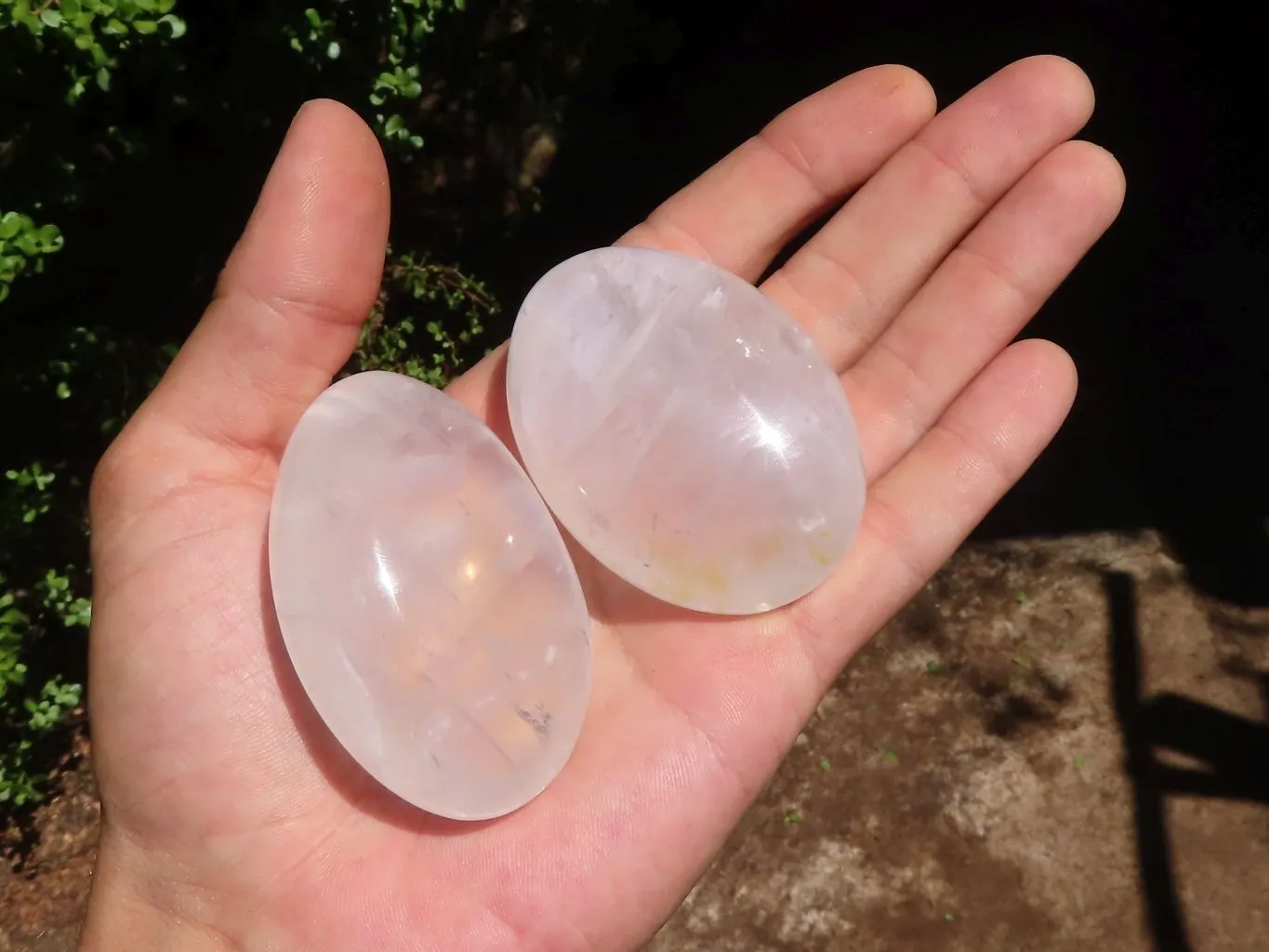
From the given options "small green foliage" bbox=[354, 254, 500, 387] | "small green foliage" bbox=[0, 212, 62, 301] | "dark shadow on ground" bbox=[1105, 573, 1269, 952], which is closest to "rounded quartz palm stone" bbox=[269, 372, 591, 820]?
"small green foliage" bbox=[0, 212, 62, 301]

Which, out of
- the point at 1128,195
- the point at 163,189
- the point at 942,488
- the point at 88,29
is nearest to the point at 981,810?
the point at 942,488

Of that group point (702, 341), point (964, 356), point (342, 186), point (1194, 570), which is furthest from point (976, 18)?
point (342, 186)

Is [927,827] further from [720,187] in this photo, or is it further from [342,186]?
[342,186]

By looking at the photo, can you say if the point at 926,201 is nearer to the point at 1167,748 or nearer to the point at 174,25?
the point at 174,25

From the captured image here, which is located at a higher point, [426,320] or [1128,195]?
[1128,195]

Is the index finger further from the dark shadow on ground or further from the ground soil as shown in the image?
the dark shadow on ground

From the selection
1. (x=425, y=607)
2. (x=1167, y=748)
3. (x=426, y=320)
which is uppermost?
(x=425, y=607)

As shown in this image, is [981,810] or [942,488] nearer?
[942,488]
